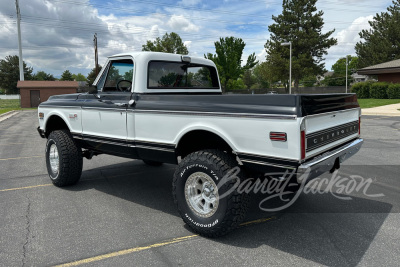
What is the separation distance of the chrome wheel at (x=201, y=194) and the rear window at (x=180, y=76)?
5.02 feet

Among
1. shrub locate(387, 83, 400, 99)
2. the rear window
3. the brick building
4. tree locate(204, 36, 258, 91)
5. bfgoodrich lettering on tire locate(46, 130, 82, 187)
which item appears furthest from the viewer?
tree locate(204, 36, 258, 91)

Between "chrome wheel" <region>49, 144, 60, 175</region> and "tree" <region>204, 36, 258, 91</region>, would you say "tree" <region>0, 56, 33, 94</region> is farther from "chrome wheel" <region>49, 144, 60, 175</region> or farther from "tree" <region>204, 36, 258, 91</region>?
"chrome wheel" <region>49, 144, 60, 175</region>

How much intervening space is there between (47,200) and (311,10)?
5484cm

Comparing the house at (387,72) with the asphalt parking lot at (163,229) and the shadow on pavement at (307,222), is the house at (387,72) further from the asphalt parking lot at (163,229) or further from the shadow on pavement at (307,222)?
the shadow on pavement at (307,222)

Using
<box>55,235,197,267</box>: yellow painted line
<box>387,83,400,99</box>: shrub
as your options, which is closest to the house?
<box>387,83,400,99</box>: shrub

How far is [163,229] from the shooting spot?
3789mm

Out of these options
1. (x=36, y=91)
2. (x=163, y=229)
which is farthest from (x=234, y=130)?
(x=36, y=91)

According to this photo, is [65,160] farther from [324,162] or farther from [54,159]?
[324,162]

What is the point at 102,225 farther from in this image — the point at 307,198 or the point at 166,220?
the point at 307,198

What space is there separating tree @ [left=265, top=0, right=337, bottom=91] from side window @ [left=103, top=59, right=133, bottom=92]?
4860 cm

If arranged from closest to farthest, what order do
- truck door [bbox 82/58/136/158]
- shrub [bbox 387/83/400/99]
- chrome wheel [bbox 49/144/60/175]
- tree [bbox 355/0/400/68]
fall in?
truck door [bbox 82/58/136/158], chrome wheel [bbox 49/144/60/175], shrub [bbox 387/83/400/99], tree [bbox 355/0/400/68]

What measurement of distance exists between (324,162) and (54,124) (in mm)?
4838

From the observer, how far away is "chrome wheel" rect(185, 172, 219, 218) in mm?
3520

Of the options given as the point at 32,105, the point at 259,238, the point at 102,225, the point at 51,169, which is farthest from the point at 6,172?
the point at 32,105
